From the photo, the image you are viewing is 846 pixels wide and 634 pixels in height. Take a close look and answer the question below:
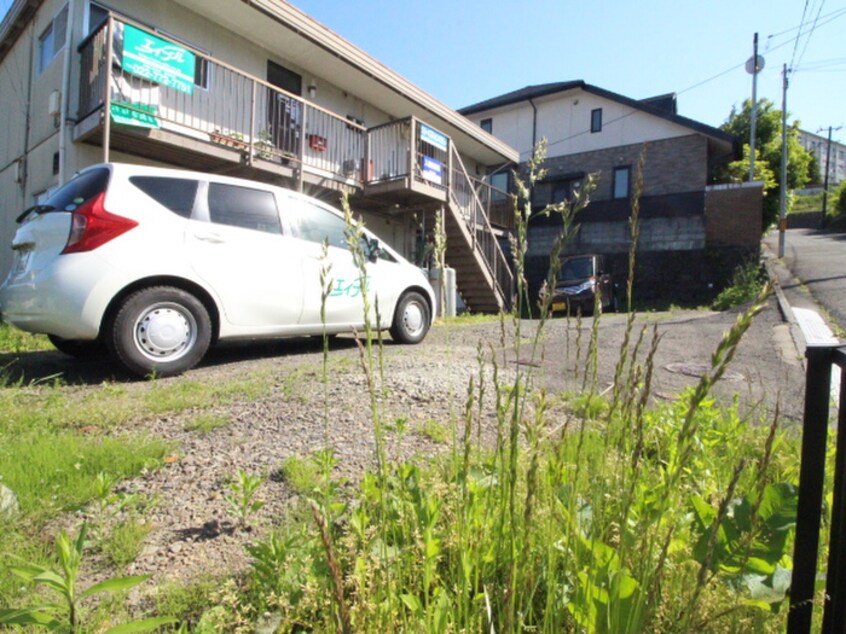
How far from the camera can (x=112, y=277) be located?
10.6 ft

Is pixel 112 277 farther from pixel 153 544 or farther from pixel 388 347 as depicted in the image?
pixel 388 347

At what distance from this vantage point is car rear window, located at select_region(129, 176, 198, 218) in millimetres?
3561

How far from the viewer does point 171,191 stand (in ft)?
12.1

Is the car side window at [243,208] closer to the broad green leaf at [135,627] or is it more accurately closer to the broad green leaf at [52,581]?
the broad green leaf at [52,581]

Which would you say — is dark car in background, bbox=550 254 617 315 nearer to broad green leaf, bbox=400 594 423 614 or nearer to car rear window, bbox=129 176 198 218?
car rear window, bbox=129 176 198 218

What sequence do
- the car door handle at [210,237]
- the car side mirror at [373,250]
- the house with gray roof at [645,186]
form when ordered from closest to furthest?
1. the car door handle at [210,237]
2. the car side mirror at [373,250]
3. the house with gray roof at [645,186]

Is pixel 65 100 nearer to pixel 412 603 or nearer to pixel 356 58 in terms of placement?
pixel 356 58

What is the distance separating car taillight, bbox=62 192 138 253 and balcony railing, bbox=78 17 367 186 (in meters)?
3.67

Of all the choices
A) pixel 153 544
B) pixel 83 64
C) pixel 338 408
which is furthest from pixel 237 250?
pixel 83 64

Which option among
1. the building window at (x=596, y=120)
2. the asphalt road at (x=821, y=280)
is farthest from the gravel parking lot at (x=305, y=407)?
the building window at (x=596, y=120)

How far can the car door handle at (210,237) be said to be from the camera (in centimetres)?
372

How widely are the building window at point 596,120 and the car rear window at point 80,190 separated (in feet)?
67.4

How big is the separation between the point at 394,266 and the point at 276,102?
609 cm

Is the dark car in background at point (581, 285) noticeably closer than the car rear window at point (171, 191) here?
No
